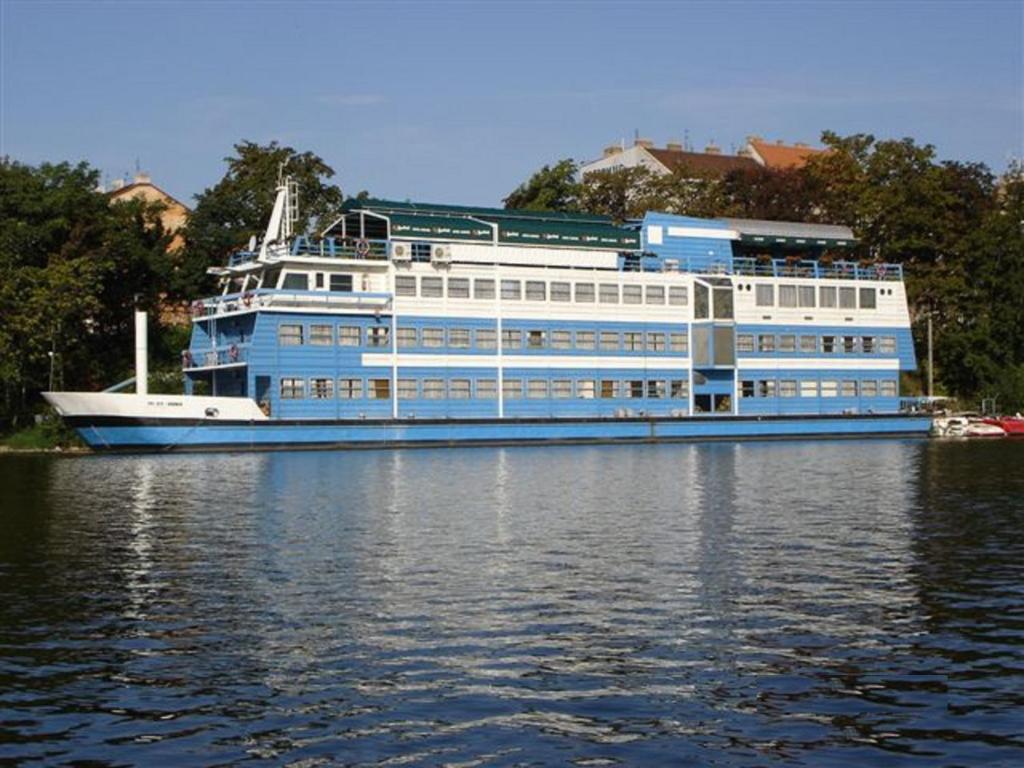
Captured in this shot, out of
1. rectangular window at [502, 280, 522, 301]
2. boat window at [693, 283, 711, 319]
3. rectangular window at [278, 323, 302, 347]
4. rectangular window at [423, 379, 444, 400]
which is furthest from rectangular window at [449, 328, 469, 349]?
boat window at [693, 283, 711, 319]

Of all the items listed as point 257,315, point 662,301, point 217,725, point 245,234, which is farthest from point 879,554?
point 245,234

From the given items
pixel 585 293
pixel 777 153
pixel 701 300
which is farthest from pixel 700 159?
pixel 585 293

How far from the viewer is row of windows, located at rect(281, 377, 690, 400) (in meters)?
70.6

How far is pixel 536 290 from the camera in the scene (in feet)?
253

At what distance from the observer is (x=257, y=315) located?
6919cm

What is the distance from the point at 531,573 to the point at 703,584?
10.5ft

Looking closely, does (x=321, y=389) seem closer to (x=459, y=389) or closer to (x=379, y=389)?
(x=379, y=389)

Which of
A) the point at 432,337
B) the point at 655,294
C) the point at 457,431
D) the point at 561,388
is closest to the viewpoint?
the point at 457,431

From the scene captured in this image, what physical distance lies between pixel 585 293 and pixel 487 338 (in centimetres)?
662

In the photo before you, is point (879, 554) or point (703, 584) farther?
point (879, 554)

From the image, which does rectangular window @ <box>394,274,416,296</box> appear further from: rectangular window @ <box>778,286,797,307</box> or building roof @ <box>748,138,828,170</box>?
building roof @ <box>748,138,828,170</box>

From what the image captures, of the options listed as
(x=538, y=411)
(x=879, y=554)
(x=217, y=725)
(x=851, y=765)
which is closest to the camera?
(x=851, y=765)

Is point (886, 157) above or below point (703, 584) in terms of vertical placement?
above

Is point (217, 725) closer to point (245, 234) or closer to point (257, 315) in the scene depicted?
point (257, 315)
